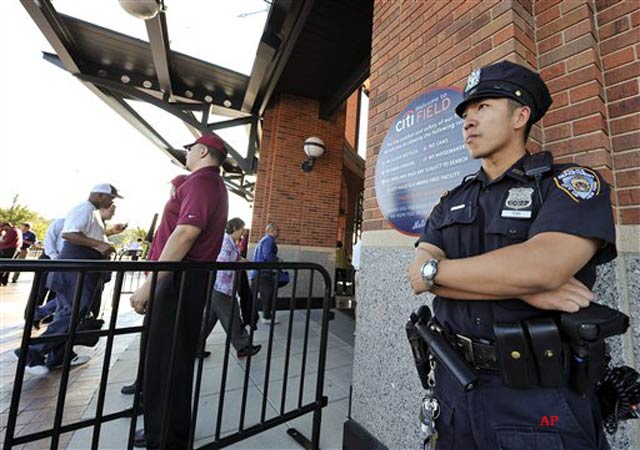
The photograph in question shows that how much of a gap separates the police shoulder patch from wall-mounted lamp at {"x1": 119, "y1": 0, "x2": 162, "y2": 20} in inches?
171

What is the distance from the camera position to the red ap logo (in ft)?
2.80

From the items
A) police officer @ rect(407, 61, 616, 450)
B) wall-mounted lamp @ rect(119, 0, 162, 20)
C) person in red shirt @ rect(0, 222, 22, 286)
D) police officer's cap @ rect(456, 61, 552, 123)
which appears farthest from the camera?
person in red shirt @ rect(0, 222, 22, 286)

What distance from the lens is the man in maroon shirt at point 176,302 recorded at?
1691 millimetres

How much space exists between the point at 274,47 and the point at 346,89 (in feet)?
6.43

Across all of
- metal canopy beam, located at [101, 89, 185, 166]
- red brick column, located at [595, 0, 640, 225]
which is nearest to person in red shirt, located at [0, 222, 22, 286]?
metal canopy beam, located at [101, 89, 185, 166]

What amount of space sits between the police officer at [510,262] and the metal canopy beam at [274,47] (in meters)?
3.67

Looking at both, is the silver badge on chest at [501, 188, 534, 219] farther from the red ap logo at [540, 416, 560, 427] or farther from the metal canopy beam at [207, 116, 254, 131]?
the metal canopy beam at [207, 116, 254, 131]

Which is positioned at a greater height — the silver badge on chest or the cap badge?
the cap badge

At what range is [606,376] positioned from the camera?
975 millimetres

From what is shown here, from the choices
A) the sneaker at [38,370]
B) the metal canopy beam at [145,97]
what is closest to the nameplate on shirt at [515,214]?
the sneaker at [38,370]

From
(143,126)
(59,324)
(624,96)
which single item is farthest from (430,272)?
(143,126)

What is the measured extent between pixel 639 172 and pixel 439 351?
1.22 meters

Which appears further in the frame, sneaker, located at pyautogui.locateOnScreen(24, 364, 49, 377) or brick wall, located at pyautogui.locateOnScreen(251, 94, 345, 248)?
brick wall, located at pyautogui.locateOnScreen(251, 94, 345, 248)

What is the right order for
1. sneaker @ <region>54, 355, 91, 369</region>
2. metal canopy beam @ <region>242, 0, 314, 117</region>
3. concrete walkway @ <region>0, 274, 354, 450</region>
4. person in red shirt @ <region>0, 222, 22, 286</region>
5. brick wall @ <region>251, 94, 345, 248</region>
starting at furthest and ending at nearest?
1. person in red shirt @ <region>0, 222, 22, 286</region>
2. brick wall @ <region>251, 94, 345, 248</region>
3. metal canopy beam @ <region>242, 0, 314, 117</region>
4. sneaker @ <region>54, 355, 91, 369</region>
5. concrete walkway @ <region>0, 274, 354, 450</region>
